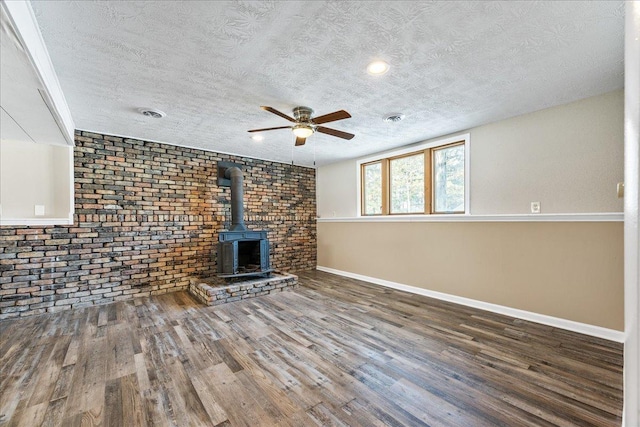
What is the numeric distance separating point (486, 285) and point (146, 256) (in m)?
4.77

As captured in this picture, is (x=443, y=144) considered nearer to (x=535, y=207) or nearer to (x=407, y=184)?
(x=407, y=184)

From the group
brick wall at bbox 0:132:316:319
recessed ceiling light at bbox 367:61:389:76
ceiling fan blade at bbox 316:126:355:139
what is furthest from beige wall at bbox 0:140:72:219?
recessed ceiling light at bbox 367:61:389:76

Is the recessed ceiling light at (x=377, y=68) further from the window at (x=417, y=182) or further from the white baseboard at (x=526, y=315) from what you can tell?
the white baseboard at (x=526, y=315)

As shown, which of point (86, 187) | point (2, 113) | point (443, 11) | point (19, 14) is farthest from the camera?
point (86, 187)

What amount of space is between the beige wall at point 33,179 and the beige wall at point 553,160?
536 centimetres

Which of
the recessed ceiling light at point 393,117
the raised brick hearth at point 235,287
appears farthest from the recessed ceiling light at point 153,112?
the recessed ceiling light at point 393,117

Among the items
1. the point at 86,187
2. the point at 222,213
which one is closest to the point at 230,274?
the point at 222,213

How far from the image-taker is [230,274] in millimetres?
4098

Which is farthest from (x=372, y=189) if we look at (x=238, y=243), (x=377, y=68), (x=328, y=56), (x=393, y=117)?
(x=328, y=56)

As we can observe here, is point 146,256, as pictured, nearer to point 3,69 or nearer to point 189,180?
point 189,180

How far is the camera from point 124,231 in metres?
3.90

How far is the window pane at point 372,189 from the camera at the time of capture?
494cm

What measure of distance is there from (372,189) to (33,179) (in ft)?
16.0

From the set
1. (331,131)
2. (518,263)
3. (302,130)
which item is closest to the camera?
(302,130)
